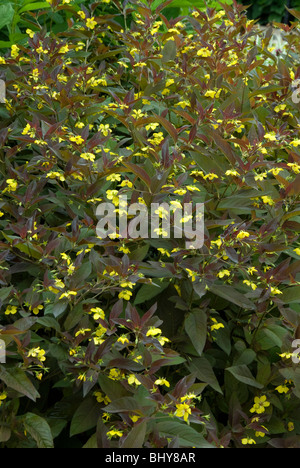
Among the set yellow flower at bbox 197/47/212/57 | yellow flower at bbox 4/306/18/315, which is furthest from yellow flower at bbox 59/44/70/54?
yellow flower at bbox 4/306/18/315

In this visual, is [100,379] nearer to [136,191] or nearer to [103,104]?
[136,191]

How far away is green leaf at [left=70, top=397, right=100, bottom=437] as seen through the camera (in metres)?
1.47

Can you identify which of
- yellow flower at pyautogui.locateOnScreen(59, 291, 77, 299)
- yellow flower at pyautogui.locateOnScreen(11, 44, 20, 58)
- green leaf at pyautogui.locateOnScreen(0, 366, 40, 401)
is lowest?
green leaf at pyautogui.locateOnScreen(0, 366, 40, 401)

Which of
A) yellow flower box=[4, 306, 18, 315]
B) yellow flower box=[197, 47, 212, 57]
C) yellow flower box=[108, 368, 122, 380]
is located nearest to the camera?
yellow flower box=[108, 368, 122, 380]

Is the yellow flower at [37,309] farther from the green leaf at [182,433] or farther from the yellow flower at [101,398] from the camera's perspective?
the green leaf at [182,433]

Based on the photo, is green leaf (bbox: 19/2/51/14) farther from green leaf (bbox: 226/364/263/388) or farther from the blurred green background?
green leaf (bbox: 226/364/263/388)

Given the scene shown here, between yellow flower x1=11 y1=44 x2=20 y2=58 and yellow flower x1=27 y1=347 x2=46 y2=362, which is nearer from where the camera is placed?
yellow flower x1=27 y1=347 x2=46 y2=362

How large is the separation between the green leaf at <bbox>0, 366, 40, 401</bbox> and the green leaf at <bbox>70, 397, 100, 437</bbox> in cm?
16

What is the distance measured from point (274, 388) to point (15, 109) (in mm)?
1300

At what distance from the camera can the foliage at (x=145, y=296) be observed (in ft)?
4.63

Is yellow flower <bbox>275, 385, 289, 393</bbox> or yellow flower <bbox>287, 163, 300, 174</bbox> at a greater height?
yellow flower <bbox>287, 163, 300, 174</bbox>

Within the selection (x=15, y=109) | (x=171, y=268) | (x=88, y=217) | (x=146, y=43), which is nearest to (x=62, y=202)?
(x=88, y=217)

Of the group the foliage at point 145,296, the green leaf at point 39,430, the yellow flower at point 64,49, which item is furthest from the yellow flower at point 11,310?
the yellow flower at point 64,49

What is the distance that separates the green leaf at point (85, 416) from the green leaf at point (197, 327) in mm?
Answer: 298
